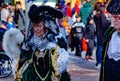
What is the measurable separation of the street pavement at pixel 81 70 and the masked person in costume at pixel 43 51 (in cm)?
518

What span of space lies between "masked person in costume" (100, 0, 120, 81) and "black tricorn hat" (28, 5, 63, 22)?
679 millimetres

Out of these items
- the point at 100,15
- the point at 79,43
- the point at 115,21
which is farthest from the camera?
the point at 79,43

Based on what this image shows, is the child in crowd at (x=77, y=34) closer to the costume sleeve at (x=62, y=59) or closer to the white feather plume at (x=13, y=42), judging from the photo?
the white feather plume at (x=13, y=42)

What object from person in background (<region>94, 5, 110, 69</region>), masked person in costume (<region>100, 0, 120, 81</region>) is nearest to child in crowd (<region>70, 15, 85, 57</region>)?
person in background (<region>94, 5, 110, 69</region>)

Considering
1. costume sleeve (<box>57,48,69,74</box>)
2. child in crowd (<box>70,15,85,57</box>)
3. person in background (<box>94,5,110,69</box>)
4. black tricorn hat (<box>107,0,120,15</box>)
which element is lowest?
child in crowd (<box>70,15,85,57</box>)

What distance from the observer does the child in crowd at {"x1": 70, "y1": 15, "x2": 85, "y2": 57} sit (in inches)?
535

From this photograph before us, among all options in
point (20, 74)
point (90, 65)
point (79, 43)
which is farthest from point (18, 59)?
point (79, 43)

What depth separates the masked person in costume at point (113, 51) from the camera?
4613mm

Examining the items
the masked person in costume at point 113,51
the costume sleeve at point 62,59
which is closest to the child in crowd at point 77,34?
the costume sleeve at point 62,59

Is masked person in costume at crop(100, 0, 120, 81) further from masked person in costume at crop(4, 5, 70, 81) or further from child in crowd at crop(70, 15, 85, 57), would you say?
child in crowd at crop(70, 15, 85, 57)

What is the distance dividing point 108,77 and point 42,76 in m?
0.77

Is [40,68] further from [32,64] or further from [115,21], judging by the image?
[115,21]

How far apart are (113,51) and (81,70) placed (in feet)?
22.4

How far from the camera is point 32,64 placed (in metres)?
5.07
